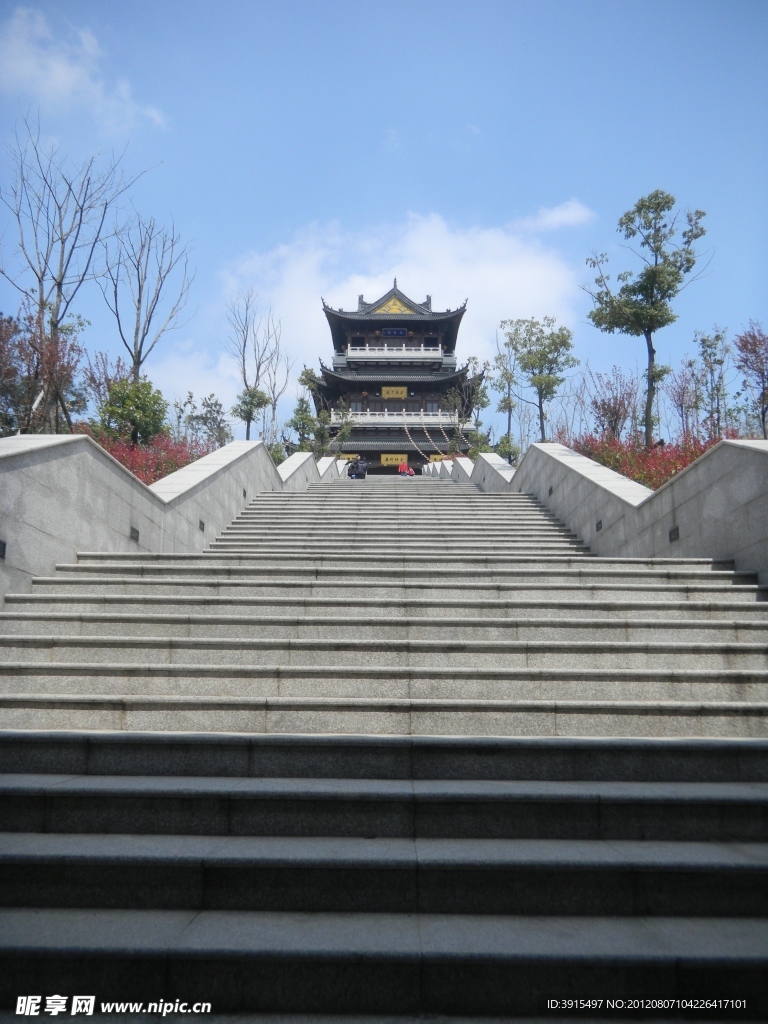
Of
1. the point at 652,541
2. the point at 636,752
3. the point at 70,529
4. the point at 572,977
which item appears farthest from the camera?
the point at 652,541

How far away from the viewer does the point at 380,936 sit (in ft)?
7.77

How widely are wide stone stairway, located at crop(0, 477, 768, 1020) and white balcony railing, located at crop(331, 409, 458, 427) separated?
3893 centimetres

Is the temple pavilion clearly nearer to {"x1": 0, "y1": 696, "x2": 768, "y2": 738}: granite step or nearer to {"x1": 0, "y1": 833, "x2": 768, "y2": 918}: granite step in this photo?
{"x1": 0, "y1": 696, "x2": 768, "y2": 738}: granite step

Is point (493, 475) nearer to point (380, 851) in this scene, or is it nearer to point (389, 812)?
point (389, 812)

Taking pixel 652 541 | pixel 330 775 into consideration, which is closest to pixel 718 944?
pixel 330 775

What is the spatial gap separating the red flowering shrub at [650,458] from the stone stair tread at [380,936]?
845cm

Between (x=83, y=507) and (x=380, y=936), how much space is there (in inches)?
186

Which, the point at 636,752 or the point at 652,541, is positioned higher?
the point at 652,541

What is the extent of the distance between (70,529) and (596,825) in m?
4.77

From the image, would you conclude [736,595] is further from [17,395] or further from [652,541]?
[17,395]

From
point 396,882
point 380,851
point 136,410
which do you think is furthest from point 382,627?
point 136,410

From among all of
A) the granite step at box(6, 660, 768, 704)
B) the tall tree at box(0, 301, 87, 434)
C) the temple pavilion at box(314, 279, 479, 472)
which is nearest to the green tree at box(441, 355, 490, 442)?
the temple pavilion at box(314, 279, 479, 472)

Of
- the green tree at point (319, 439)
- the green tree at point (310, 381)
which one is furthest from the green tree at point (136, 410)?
the green tree at point (310, 381)

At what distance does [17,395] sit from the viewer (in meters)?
19.1
